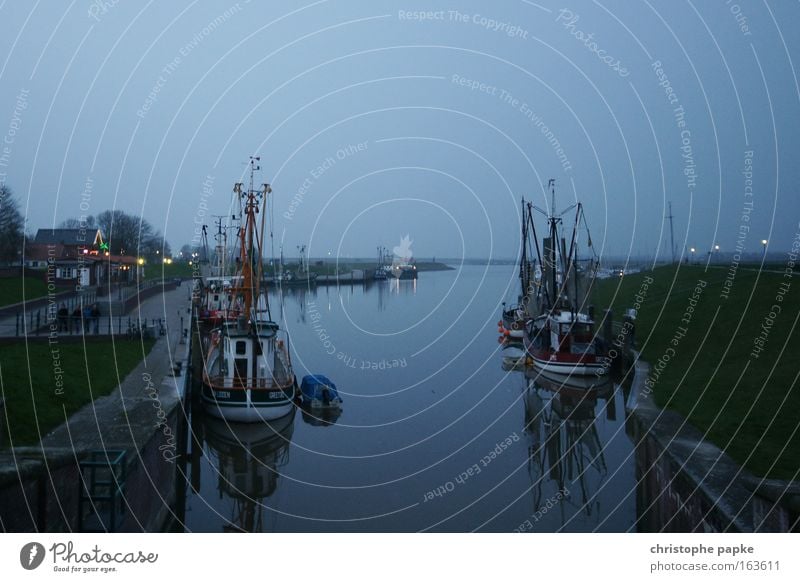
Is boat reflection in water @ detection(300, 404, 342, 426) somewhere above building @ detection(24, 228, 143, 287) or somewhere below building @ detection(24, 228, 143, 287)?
below

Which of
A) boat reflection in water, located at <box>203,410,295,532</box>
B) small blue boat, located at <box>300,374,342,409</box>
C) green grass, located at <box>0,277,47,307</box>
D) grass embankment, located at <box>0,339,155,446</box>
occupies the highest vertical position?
green grass, located at <box>0,277,47,307</box>

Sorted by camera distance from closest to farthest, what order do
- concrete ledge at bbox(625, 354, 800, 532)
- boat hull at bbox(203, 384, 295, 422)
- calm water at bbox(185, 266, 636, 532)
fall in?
concrete ledge at bbox(625, 354, 800, 532)
calm water at bbox(185, 266, 636, 532)
boat hull at bbox(203, 384, 295, 422)

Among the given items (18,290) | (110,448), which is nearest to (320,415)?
(110,448)

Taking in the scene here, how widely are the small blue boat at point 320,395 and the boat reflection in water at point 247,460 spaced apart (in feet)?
1.90

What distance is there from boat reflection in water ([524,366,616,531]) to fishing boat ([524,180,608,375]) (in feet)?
1.18

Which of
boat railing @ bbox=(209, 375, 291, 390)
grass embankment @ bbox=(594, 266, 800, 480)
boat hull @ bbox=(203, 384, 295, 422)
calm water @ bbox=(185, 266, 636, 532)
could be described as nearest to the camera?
grass embankment @ bbox=(594, 266, 800, 480)

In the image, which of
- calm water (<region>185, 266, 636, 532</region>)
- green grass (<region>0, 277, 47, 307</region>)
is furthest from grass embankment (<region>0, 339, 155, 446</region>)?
green grass (<region>0, 277, 47, 307</region>)

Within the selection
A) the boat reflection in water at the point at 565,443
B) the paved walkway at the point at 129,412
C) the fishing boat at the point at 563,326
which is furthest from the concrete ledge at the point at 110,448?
the fishing boat at the point at 563,326

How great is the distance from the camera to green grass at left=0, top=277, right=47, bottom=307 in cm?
2108

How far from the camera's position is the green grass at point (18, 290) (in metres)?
21.1

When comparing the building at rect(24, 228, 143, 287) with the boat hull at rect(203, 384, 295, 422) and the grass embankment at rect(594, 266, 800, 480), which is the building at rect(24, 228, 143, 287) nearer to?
the boat hull at rect(203, 384, 295, 422)

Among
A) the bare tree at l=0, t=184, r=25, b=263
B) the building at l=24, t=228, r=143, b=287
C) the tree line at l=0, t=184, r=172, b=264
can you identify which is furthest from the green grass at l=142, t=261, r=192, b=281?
the bare tree at l=0, t=184, r=25, b=263

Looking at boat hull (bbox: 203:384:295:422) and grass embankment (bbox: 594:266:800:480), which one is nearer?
grass embankment (bbox: 594:266:800:480)

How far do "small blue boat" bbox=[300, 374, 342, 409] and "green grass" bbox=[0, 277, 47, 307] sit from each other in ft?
37.1
